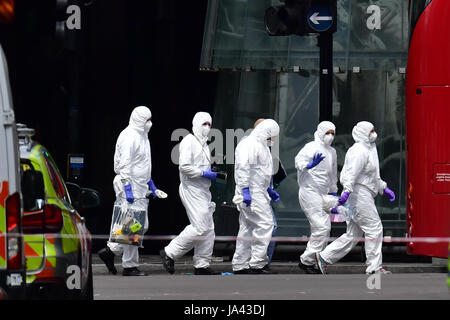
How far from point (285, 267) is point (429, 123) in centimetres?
427

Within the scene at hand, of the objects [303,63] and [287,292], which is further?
[303,63]

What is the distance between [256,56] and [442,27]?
5643 millimetres

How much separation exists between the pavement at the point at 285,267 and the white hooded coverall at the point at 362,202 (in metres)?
1.05

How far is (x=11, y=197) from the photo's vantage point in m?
8.16

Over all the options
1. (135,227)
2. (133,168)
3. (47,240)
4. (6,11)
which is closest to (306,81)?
(133,168)

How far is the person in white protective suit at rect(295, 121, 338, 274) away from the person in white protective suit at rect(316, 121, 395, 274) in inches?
10.5

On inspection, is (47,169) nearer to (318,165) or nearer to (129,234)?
(129,234)

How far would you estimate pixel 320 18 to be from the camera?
608 inches

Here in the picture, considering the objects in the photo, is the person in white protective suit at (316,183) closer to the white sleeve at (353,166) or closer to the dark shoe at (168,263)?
the white sleeve at (353,166)

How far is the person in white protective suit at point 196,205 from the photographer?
50.6 ft

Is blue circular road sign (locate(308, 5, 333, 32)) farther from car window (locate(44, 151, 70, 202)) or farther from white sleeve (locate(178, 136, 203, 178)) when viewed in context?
car window (locate(44, 151, 70, 202))

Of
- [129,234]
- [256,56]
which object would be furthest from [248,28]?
[129,234]

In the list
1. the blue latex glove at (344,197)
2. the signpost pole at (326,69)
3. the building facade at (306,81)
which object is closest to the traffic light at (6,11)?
the signpost pole at (326,69)

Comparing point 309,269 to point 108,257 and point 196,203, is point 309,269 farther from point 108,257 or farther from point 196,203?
point 108,257
